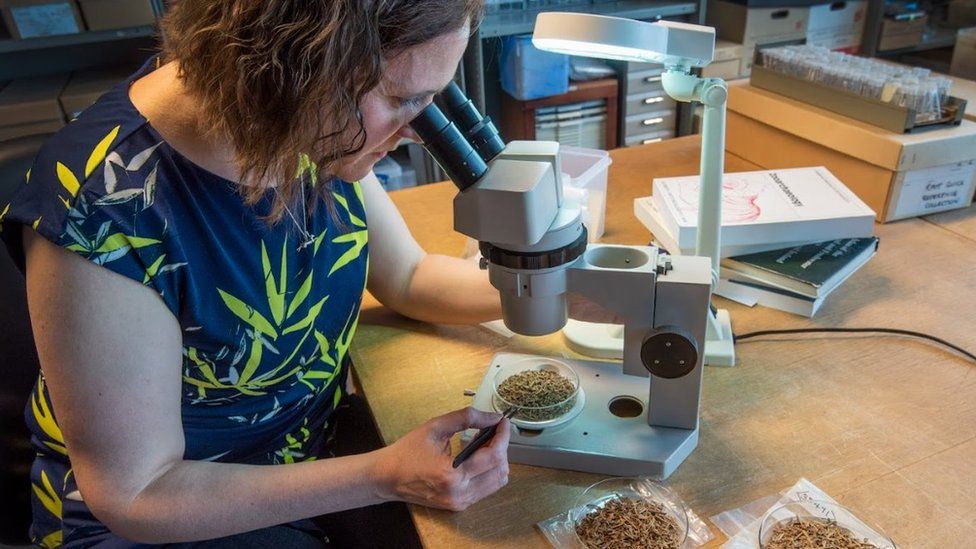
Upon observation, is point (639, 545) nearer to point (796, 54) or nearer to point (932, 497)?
point (932, 497)

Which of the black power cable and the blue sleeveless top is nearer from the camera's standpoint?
the blue sleeveless top

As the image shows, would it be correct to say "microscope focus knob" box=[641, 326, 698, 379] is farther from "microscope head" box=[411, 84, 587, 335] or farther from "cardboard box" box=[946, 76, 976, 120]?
"cardboard box" box=[946, 76, 976, 120]

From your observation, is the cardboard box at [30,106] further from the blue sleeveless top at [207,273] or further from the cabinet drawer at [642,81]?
the cabinet drawer at [642,81]

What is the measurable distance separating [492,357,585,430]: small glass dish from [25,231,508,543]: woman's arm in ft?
0.20

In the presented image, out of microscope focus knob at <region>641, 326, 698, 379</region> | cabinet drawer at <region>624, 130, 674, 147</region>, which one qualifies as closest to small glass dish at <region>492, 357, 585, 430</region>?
microscope focus knob at <region>641, 326, 698, 379</region>

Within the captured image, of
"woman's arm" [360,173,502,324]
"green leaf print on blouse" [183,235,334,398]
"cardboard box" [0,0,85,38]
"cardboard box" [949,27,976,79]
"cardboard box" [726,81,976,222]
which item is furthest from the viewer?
"cardboard box" [0,0,85,38]

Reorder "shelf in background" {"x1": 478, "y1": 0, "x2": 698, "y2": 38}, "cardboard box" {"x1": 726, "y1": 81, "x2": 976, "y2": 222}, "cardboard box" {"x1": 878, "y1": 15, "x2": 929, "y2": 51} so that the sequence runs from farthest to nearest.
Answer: "cardboard box" {"x1": 878, "y1": 15, "x2": 929, "y2": 51} < "shelf in background" {"x1": 478, "y1": 0, "x2": 698, "y2": 38} < "cardboard box" {"x1": 726, "y1": 81, "x2": 976, "y2": 222}

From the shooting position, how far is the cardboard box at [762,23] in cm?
Answer: 280

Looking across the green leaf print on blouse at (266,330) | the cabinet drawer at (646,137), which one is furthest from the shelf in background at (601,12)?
the green leaf print on blouse at (266,330)

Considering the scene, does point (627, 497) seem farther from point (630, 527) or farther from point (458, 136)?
point (458, 136)

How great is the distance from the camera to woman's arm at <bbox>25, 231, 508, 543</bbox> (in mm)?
673

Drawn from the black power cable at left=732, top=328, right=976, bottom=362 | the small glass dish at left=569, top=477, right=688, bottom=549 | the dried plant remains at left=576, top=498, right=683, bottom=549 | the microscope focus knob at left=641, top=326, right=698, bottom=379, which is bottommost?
the small glass dish at left=569, top=477, right=688, bottom=549

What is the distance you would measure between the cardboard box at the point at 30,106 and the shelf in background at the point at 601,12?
4.75 ft

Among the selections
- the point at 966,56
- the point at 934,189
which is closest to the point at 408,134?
→ the point at 934,189
